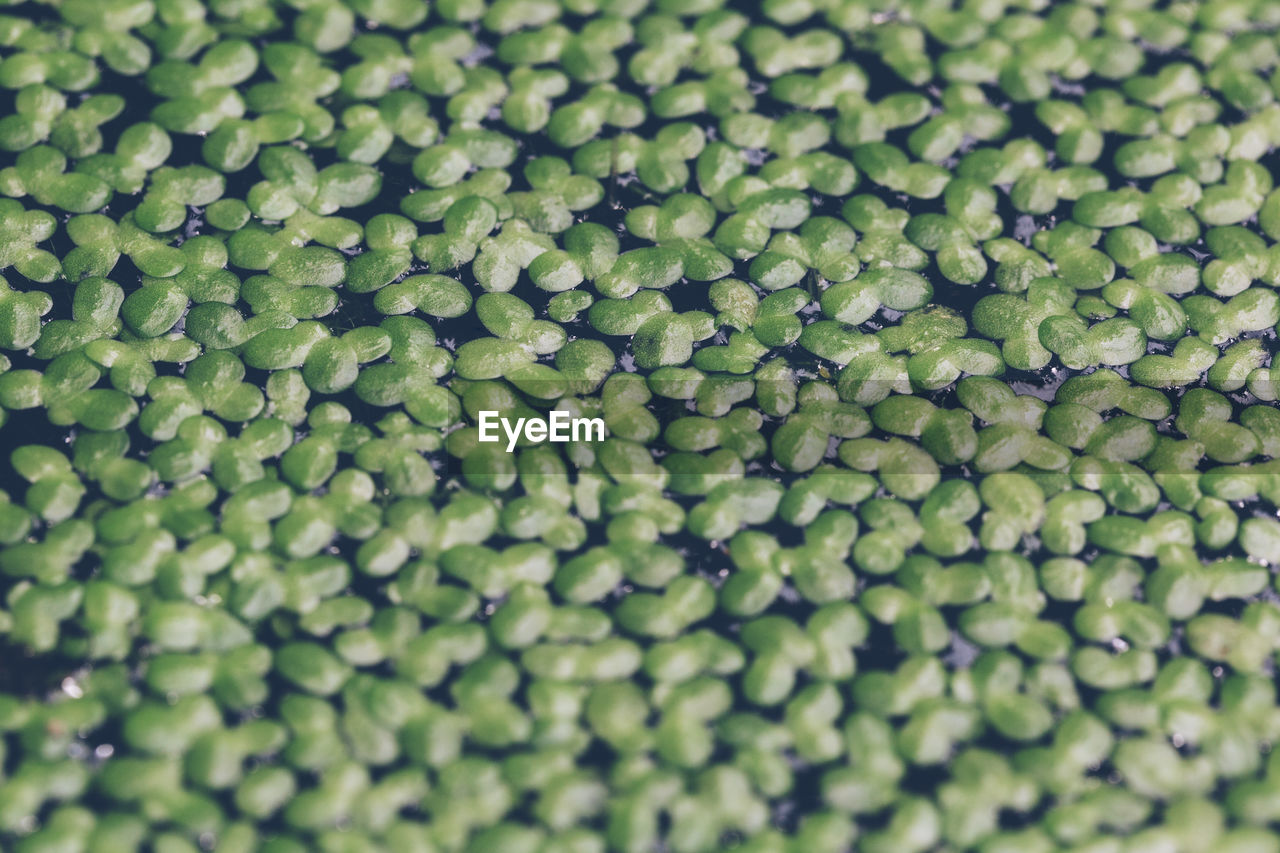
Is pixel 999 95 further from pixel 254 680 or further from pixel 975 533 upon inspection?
pixel 254 680

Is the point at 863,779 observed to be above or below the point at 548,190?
below

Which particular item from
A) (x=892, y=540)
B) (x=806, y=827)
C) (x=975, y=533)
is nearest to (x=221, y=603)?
(x=806, y=827)

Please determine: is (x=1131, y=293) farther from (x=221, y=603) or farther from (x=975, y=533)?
(x=221, y=603)

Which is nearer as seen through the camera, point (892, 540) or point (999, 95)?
point (892, 540)

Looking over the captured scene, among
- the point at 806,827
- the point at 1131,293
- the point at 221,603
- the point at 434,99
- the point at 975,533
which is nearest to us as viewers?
the point at 806,827

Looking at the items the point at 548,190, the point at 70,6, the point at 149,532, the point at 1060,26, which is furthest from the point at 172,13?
the point at 1060,26

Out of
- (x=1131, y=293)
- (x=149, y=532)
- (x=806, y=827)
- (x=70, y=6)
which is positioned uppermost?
(x=70, y=6)

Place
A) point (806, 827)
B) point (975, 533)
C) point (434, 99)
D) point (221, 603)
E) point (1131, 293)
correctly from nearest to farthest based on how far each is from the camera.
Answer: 1. point (806, 827)
2. point (221, 603)
3. point (975, 533)
4. point (1131, 293)
5. point (434, 99)

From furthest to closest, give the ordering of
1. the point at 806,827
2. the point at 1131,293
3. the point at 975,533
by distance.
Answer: the point at 1131,293, the point at 975,533, the point at 806,827

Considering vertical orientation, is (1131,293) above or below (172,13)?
below
